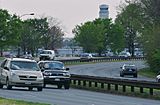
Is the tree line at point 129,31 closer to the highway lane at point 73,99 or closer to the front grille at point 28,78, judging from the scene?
the front grille at point 28,78

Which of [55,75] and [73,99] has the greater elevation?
[55,75]

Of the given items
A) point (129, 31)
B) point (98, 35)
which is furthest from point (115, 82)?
point (129, 31)

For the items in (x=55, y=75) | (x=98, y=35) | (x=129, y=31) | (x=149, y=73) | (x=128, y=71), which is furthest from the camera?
(x=129, y=31)

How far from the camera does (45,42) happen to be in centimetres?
16375

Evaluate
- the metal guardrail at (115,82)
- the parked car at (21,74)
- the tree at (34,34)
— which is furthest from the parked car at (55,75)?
the tree at (34,34)

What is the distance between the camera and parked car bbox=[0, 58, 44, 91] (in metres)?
29.5

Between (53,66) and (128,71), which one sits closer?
(53,66)

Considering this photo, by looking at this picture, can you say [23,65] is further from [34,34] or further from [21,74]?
[34,34]

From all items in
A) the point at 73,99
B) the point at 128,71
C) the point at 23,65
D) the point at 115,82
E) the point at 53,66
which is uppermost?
the point at 23,65

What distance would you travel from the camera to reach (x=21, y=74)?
2953 cm

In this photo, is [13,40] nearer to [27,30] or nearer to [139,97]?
[27,30]

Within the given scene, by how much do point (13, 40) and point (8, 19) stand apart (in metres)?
A: 6.25

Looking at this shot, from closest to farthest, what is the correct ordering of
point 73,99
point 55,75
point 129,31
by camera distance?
point 73,99 → point 55,75 → point 129,31

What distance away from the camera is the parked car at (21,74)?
96.7ft
